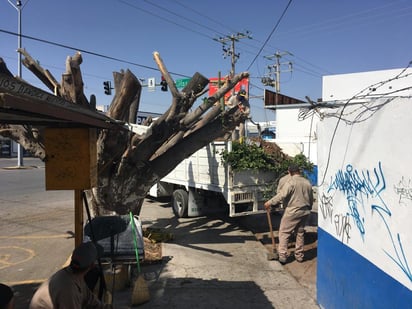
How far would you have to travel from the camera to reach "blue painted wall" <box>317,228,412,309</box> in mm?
3160

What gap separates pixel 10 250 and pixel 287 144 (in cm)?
680

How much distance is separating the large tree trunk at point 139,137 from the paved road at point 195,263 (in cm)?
138

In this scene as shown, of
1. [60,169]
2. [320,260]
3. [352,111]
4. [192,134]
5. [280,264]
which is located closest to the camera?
[60,169]

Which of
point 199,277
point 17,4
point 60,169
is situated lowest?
point 199,277

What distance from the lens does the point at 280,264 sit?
671 centimetres

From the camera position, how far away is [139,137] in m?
7.01

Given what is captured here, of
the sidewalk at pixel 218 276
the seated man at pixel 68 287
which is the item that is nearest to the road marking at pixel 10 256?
the sidewalk at pixel 218 276

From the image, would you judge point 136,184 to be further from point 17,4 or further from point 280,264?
point 17,4

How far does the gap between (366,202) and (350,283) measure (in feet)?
3.20


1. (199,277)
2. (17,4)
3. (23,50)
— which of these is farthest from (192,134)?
(17,4)

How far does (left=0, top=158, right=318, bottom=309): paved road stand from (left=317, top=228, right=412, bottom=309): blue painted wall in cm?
57

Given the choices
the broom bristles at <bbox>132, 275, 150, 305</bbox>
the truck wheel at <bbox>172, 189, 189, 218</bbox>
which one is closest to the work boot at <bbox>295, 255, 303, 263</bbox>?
the broom bristles at <bbox>132, 275, 150, 305</bbox>

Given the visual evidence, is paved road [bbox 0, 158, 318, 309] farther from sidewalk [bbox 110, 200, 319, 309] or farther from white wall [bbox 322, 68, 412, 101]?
white wall [bbox 322, 68, 412, 101]

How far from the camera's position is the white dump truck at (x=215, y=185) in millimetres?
8273
